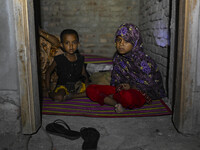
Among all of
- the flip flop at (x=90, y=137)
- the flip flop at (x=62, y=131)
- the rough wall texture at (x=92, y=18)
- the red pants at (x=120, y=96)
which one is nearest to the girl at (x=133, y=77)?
the red pants at (x=120, y=96)

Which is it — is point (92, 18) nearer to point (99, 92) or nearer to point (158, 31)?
point (158, 31)

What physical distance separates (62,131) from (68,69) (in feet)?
4.84

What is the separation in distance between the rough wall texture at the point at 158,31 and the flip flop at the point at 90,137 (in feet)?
5.52

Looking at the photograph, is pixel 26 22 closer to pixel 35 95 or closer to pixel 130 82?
pixel 35 95

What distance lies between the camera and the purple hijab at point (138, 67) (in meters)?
2.88

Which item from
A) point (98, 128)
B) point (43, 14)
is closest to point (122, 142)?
point (98, 128)

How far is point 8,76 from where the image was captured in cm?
198

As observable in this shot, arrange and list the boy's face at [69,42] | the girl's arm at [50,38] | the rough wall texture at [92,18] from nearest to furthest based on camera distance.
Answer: the boy's face at [69,42] → the girl's arm at [50,38] → the rough wall texture at [92,18]

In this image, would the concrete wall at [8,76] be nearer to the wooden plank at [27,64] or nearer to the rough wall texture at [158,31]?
the wooden plank at [27,64]

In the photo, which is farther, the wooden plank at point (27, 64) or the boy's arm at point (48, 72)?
the boy's arm at point (48, 72)

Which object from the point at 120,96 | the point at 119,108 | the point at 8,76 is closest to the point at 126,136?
the point at 119,108

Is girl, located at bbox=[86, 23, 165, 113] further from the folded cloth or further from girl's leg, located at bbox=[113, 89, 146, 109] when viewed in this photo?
the folded cloth

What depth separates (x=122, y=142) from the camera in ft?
6.30

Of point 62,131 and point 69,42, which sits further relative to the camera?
point 69,42
